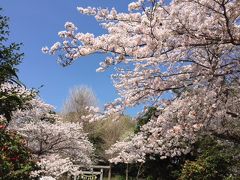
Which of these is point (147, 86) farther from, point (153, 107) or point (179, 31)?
point (179, 31)

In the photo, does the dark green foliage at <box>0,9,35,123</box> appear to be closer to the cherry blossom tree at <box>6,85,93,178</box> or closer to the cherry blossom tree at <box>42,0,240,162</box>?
the cherry blossom tree at <box>42,0,240,162</box>

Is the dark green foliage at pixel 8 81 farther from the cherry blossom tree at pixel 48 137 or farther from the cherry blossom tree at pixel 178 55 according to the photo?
the cherry blossom tree at pixel 48 137

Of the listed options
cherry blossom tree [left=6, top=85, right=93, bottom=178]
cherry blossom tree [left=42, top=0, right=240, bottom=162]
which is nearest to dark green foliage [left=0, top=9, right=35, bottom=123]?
cherry blossom tree [left=42, top=0, right=240, bottom=162]

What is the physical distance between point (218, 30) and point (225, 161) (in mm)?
10639

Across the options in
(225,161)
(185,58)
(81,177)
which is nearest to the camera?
(185,58)

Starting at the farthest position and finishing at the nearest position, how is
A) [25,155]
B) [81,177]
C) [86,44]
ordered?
[81,177] < [25,155] < [86,44]

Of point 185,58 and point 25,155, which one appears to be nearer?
point 185,58

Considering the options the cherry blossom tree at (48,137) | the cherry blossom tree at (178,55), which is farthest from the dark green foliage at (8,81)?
the cherry blossom tree at (48,137)

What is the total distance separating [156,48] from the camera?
518 cm

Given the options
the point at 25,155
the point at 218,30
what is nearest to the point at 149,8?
the point at 218,30

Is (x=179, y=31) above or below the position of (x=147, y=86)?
above

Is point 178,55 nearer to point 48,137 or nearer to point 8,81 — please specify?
point 8,81

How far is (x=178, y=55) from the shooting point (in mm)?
5469

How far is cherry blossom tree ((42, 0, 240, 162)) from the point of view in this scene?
5115 millimetres
